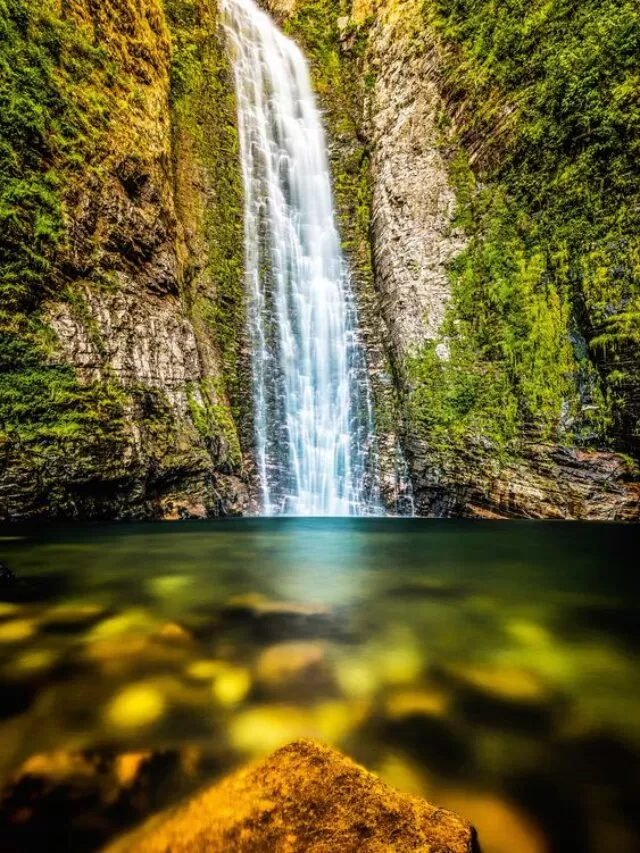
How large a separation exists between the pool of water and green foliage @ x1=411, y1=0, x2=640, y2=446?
467 cm

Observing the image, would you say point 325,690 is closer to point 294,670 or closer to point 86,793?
point 294,670

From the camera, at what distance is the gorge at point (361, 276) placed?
22.1ft

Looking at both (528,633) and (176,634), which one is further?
(528,633)

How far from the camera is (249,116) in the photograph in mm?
12875

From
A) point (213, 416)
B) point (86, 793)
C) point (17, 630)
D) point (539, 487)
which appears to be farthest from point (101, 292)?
point (539, 487)

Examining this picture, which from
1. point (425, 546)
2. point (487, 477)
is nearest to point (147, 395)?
point (425, 546)

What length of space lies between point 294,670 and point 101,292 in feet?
24.3

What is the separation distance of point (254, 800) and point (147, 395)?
287 inches

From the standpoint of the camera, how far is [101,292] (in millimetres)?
7484

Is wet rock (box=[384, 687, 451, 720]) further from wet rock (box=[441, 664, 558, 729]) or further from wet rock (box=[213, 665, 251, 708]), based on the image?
wet rock (box=[213, 665, 251, 708])

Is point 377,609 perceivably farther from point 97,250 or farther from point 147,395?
point 97,250

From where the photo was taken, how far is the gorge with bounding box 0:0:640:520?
675cm

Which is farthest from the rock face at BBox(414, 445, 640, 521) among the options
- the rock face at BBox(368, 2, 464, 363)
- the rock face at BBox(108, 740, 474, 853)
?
the rock face at BBox(108, 740, 474, 853)

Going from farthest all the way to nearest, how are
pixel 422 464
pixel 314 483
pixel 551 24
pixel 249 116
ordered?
pixel 249 116
pixel 314 483
pixel 422 464
pixel 551 24
